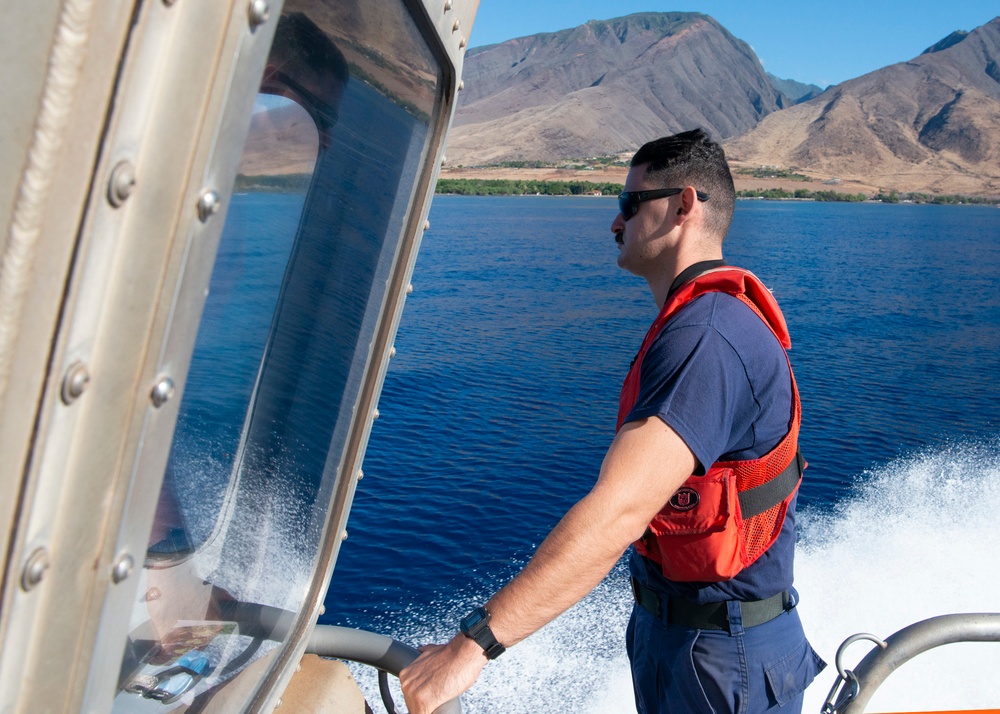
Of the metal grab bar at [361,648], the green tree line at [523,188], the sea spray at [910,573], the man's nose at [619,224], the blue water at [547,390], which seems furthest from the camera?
the green tree line at [523,188]

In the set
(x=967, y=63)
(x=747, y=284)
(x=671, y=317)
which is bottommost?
(x=671, y=317)

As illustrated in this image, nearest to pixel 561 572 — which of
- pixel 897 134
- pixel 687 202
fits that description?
pixel 687 202

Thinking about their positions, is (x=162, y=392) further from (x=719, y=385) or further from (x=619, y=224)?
(x=619, y=224)

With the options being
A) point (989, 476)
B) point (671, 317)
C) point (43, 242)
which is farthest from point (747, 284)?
point (989, 476)

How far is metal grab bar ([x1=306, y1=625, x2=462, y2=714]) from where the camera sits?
151 cm

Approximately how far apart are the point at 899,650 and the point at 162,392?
1683mm

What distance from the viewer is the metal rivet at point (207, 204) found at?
0.66 m

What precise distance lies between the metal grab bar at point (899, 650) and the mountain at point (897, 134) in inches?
4375

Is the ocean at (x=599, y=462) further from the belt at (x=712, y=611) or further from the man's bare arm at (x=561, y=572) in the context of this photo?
the man's bare arm at (x=561, y=572)

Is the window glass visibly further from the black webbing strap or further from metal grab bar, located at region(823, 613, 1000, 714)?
metal grab bar, located at region(823, 613, 1000, 714)

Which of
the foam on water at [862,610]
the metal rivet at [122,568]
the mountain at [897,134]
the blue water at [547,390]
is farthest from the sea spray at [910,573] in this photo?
the mountain at [897,134]

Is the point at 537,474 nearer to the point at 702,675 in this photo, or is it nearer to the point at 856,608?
the point at 856,608

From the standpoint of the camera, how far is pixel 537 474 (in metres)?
12.0

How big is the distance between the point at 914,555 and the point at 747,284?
26.0ft
